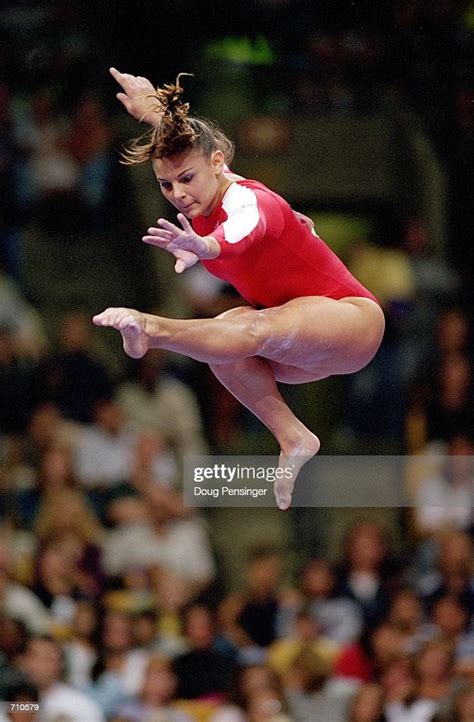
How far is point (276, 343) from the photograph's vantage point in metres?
3.11

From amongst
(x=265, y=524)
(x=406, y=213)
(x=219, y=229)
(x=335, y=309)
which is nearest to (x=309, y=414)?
(x=265, y=524)

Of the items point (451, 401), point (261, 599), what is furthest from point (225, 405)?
point (451, 401)

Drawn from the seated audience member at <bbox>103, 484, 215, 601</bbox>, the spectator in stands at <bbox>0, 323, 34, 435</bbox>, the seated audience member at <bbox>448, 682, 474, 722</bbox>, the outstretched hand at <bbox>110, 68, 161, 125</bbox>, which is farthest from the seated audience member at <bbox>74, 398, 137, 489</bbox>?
the outstretched hand at <bbox>110, 68, 161, 125</bbox>

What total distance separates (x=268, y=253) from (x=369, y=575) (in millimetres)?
2572

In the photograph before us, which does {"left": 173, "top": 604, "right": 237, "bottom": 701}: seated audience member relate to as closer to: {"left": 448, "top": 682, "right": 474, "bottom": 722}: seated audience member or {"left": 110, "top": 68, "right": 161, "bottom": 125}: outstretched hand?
{"left": 448, "top": 682, "right": 474, "bottom": 722}: seated audience member

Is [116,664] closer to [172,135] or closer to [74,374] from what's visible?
[74,374]

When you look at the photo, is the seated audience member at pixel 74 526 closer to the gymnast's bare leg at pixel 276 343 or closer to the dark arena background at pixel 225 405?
the dark arena background at pixel 225 405

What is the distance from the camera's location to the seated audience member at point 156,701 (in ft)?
16.4

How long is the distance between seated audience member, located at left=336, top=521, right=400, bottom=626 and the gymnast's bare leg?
180 cm

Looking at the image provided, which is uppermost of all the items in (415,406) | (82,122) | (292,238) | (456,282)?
(82,122)

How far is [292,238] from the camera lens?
10.4ft

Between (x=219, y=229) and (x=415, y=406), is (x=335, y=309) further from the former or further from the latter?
(x=415, y=406)

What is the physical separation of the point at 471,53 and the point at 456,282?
0.96 metres

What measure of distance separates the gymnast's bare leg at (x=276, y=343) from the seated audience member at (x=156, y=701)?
5.89ft
